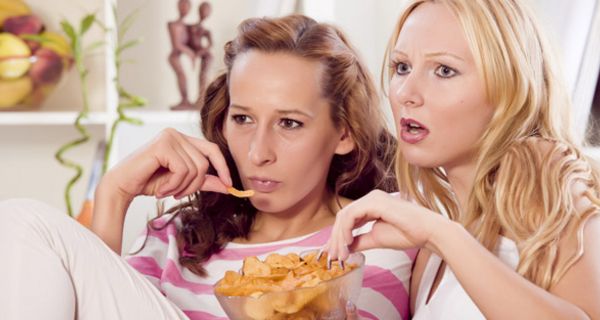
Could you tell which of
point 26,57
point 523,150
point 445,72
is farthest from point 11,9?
point 523,150

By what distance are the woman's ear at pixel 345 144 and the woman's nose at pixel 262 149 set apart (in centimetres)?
19

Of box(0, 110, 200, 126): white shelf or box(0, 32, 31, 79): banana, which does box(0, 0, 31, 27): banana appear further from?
box(0, 110, 200, 126): white shelf

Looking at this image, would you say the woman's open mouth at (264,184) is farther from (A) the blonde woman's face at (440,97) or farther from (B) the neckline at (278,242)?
(A) the blonde woman's face at (440,97)

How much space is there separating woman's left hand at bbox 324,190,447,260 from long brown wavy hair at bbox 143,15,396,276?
0.52m

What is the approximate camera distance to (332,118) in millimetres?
1901

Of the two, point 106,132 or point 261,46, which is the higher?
point 261,46

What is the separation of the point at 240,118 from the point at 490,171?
53cm

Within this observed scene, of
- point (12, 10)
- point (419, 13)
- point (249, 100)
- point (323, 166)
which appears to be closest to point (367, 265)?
point (323, 166)

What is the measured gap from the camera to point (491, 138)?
4.93ft

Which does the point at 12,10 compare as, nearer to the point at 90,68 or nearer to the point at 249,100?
the point at 90,68

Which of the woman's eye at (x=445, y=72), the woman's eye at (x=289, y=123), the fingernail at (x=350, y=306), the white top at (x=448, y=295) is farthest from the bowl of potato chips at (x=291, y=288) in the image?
the woman's eye at (x=289, y=123)

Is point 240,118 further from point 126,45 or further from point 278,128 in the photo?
point 126,45

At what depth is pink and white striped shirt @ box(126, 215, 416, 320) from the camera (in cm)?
180

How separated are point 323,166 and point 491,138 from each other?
0.47 metres
